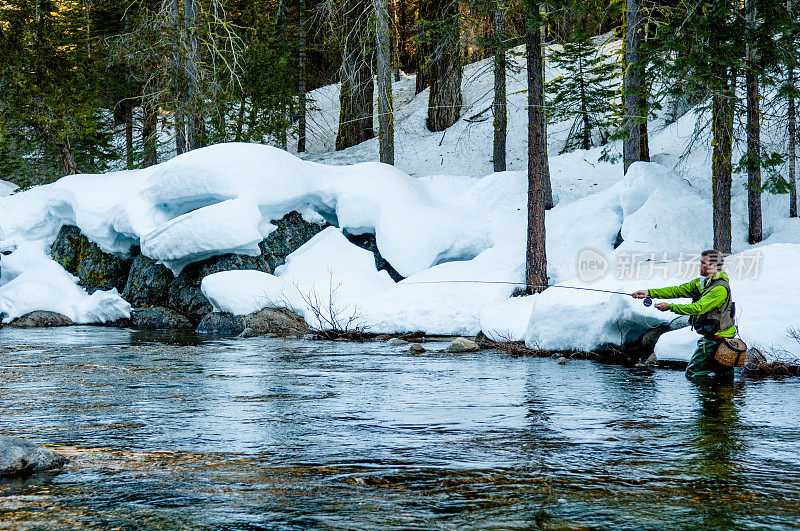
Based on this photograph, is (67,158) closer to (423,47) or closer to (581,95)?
(423,47)

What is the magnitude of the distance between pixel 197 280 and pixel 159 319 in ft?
4.20

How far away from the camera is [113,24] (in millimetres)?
30078

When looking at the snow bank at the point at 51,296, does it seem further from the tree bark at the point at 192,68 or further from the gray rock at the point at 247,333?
the tree bark at the point at 192,68

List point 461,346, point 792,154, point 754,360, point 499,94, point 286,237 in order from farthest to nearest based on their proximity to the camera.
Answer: point 499,94 → point 286,237 → point 792,154 → point 461,346 → point 754,360

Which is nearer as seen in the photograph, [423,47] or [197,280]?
[197,280]

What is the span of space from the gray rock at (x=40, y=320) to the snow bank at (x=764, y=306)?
1434 cm

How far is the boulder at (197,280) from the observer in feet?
59.1

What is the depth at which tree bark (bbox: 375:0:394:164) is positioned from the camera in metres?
19.1

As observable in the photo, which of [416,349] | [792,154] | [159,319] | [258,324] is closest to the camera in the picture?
[416,349]

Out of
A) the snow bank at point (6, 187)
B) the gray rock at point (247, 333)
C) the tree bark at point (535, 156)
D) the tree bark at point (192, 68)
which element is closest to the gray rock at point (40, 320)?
the gray rock at point (247, 333)

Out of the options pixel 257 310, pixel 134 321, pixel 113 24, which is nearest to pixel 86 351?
pixel 257 310

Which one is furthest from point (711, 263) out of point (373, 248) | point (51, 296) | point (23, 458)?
point (51, 296)

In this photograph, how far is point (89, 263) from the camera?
66.1 ft

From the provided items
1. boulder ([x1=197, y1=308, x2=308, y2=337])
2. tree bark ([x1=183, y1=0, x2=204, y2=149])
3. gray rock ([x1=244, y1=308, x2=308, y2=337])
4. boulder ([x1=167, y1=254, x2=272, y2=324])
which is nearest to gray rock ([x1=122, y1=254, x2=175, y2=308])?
boulder ([x1=167, y1=254, x2=272, y2=324])
